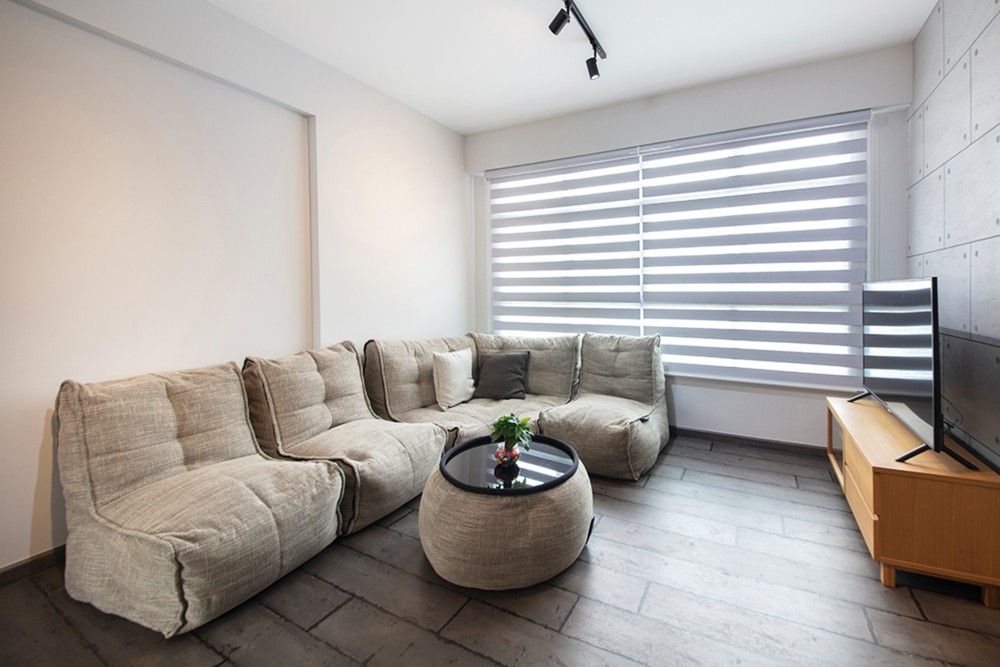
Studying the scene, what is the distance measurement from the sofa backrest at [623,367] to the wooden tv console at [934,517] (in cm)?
152

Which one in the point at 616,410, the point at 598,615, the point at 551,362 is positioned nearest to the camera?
the point at 598,615

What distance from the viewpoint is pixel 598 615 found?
169 cm

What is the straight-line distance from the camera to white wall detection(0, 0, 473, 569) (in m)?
1.92

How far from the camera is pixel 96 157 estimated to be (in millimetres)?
2107

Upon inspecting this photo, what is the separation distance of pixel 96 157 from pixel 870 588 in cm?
390

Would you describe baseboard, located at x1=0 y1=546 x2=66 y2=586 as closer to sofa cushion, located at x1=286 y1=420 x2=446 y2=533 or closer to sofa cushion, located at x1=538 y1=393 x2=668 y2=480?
sofa cushion, located at x1=286 y1=420 x2=446 y2=533

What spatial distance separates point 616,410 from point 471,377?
1227 mm

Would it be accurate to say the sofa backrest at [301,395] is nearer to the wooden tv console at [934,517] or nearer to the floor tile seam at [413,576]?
the floor tile seam at [413,576]

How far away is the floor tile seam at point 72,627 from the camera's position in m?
1.54

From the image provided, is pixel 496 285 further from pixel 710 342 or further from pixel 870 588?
pixel 870 588

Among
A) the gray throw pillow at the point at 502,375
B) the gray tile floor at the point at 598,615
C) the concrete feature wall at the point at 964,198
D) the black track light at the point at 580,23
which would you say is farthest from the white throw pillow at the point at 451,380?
the concrete feature wall at the point at 964,198

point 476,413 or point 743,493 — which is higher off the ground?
point 476,413

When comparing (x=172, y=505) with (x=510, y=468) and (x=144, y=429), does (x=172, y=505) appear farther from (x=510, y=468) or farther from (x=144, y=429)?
(x=510, y=468)

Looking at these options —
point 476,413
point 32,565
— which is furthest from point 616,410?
point 32,565
